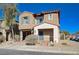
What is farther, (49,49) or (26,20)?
(26,20)

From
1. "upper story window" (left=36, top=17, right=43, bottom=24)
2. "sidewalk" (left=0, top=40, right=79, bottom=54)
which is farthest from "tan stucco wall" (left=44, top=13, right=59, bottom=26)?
"sidewalk" (left=0, top=40, right=79, bottom=54)

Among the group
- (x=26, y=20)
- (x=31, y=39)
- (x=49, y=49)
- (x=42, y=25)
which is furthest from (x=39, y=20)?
(x=49, y=49)

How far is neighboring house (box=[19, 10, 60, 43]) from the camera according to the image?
36.2 ft

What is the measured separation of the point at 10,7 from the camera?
435 inches

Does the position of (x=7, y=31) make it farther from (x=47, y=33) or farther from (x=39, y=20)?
(x=47, y=33)

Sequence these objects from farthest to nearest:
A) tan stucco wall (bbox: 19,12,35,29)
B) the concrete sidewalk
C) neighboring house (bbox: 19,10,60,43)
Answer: tan stucco wall (bbox: 19,12,35,29), neighboring house (bbox: 19,10,60,43), the concrete sidewalk

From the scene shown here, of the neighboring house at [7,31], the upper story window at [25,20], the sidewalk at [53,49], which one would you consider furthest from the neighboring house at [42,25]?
the sidewalk at [53,49]

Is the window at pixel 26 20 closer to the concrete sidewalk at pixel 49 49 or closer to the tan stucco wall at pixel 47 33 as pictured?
the tan stucco wall at pixel 47 33

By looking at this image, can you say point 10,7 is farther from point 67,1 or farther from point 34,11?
point 67,1

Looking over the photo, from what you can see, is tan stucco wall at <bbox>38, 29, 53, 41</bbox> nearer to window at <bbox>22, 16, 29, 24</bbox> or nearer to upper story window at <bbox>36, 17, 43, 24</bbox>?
upper story window at <bbox>36, 17, 43, 24</bbox>

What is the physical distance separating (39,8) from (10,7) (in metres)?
0.82

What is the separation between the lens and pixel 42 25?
36.4 feet

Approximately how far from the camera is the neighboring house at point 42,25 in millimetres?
11023
